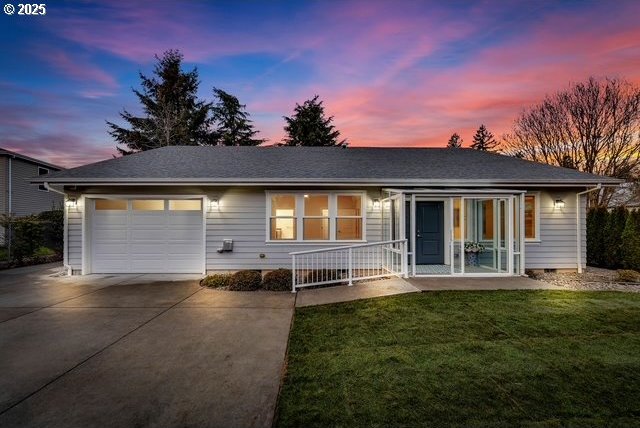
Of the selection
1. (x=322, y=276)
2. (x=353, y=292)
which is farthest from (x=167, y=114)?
(x=353, y=292)

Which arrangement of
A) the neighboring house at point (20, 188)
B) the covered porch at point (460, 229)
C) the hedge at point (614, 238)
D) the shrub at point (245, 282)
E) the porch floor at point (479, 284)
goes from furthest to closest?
the neighboring house at point (20, 188) → the hedge at point (614, 238) → the covered porch at point (460, 229) → the shrub at point (245, 282) → the porch floor at point (479, 284)

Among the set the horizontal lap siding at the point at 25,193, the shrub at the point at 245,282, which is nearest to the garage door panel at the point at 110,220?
the shrub at the point at 245,282

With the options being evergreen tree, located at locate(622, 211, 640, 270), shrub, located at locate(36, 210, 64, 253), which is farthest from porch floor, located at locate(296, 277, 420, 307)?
shrub, located at locate(36, 210, 64, 253)

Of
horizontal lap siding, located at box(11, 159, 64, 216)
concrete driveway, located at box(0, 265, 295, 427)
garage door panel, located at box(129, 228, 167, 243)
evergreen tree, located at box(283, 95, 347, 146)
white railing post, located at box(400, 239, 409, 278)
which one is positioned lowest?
concrete driveway, located at box(0, 265, 295, 427)

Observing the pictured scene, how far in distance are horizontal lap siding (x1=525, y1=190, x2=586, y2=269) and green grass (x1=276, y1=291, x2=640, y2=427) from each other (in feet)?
11.6

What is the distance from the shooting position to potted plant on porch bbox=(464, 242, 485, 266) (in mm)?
Answer: 9111

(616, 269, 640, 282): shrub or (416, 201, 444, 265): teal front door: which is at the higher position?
(416, 201, 444, 265): teal front door

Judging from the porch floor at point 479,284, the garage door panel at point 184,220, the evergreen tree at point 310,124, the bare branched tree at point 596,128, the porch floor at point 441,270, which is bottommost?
the porch floor at point 479,284

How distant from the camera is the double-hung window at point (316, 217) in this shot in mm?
9289

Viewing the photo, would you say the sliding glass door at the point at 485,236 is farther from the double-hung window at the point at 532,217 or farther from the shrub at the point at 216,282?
the shrub at the point at 216,282

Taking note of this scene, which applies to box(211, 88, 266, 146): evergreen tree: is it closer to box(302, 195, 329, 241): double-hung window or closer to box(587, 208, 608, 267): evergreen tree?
box(302, 195, 329, 241): double-hung window

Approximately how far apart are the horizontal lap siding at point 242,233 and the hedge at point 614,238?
981 cm

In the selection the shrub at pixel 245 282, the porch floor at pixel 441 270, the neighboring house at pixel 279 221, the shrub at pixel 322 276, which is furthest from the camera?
the neighboring house at pixel 279 221

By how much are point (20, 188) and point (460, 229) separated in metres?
22.8
